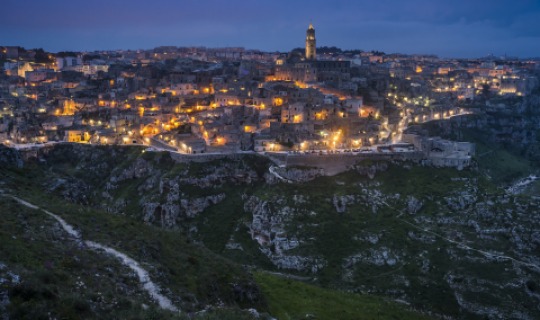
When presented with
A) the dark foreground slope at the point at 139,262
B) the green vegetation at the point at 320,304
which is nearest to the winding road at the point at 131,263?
the dark foreground slope at the point at 139,262

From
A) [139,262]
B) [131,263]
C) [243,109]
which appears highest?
[243,109]

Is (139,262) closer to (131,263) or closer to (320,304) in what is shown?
(131,263)

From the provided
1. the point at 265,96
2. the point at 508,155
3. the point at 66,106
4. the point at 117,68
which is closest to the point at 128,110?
the point at 66,106

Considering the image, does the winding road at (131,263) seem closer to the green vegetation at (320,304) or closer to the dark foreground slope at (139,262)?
the dark foreground slope at (139,262)

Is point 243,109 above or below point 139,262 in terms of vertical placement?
above

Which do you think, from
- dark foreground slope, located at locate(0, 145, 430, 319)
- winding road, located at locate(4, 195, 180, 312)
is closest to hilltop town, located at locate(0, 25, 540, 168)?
dark foreground slope, located at locate(0, 145, 430, 319)

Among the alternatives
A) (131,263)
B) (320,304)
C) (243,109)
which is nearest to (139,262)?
(131,263)

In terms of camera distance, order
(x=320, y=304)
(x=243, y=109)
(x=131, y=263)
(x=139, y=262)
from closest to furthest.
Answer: (x=131, y=263) < (x=139, y=262) < (x=320, y=304) < (x=243, y=109)

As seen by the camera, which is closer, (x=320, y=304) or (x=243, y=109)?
(x=320, y=304)

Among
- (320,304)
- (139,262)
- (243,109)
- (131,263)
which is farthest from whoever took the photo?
(243,109)
